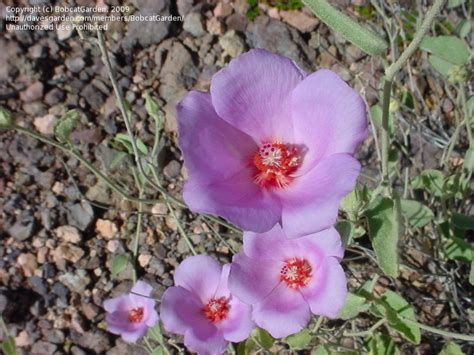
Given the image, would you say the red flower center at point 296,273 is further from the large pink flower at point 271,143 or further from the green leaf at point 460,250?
the green leaf at point 460,250

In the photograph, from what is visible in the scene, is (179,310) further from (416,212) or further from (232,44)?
(232,44)

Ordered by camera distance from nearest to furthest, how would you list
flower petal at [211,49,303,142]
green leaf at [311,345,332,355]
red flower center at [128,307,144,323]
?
flower petal at [211,49,303,142] < green leaf at [311,345,332,355] < red flower center at [128,307,144,323]

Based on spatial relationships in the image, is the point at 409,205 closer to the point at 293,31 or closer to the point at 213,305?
the point at 213,305

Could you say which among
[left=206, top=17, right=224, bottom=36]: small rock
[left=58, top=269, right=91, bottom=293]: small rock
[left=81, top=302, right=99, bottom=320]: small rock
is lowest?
[left=81, top=302, right=99, bottom=320]: small rock

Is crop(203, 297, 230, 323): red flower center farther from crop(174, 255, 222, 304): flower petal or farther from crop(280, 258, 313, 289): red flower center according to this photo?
crop(280, 258, 313, 289): red flower center

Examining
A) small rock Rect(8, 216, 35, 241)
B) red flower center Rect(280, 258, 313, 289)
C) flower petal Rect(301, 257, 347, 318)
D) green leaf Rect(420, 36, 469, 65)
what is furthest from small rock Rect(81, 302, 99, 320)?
green leaf Rect(420, 36, 469, 65)

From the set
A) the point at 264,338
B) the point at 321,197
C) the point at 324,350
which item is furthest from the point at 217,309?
the point at 321,197
